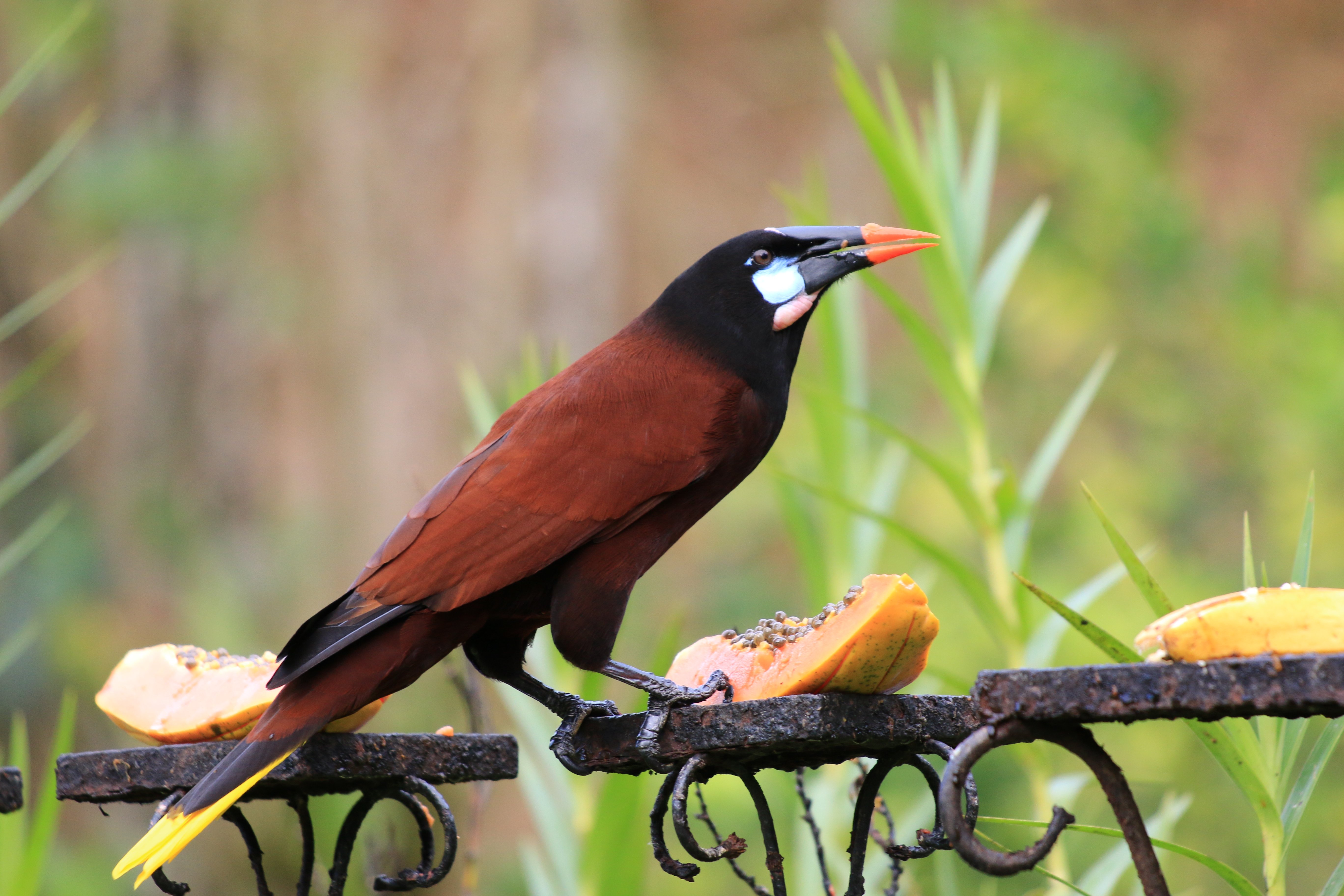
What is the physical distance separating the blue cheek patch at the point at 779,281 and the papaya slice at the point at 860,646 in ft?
1.56

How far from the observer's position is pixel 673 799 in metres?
1.16

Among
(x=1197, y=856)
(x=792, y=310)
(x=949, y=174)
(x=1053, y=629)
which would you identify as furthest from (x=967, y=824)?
(x=949, y=174)

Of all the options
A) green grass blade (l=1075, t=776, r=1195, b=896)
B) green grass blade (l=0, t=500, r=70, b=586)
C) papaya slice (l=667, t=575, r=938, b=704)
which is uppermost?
green grass blade (l=0, t=500, r=70, b=586)

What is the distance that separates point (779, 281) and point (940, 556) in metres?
0.47

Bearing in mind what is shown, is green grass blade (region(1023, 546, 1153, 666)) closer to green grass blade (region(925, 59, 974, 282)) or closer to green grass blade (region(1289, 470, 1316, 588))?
green grass blade (region(925, 59, 974, 282))

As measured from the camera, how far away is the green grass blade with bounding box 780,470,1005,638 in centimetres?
176

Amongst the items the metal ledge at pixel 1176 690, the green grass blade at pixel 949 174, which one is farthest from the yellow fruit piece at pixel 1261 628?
the green grass blade at pixel 949 174

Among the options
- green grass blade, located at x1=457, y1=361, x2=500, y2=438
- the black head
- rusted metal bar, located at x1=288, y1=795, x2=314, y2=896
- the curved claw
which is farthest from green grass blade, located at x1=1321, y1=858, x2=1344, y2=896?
green grass blade, located at x1=457, y1=361, x2=500, y2=438

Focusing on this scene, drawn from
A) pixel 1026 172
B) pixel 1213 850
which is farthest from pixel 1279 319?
pixel 1026 172

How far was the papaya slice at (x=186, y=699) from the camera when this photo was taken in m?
1.48

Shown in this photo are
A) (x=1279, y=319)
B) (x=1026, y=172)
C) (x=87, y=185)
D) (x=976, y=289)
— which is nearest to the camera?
(x=976, y=289)

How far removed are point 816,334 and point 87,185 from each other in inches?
168

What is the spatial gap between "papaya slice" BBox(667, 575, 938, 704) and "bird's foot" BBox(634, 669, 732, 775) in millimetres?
55

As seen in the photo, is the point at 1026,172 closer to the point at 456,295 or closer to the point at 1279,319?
the point at 1279,319
